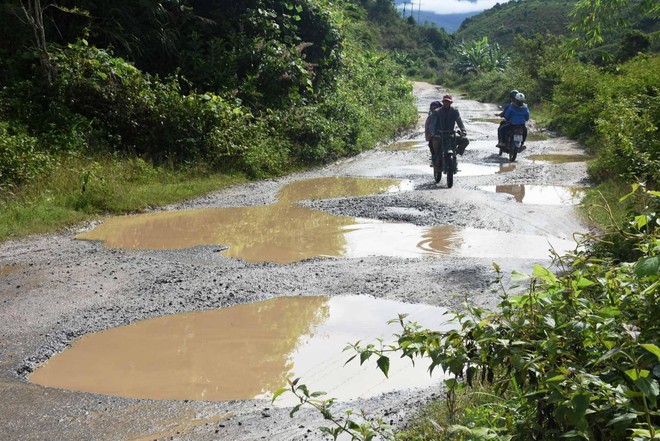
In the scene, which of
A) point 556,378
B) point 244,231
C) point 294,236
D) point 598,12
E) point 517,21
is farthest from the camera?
point 517,21

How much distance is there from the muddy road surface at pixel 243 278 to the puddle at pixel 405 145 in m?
6.75

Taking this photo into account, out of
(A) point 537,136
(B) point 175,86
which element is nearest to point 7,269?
(B) point 175,86

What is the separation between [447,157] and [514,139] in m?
4.51

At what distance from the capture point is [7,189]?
10.5 m

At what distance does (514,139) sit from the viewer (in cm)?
1673

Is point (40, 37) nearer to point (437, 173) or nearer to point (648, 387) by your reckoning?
point (437, 173)

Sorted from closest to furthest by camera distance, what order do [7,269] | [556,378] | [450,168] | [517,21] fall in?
[556,378] < [7,269] < [450,168] < [517,21]

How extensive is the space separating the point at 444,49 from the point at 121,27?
271 feet

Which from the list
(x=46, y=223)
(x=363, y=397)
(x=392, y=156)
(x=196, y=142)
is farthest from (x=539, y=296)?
(x=392, y=156)

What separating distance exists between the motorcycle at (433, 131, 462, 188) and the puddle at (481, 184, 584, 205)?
2.11 ft

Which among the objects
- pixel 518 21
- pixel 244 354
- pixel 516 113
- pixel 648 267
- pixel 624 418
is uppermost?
pixel 518 21

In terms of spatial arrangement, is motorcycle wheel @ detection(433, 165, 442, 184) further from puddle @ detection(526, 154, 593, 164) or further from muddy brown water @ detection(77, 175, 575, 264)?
puddle @ detection(526, 154, 593, 164)

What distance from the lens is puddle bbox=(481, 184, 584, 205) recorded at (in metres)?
11.6

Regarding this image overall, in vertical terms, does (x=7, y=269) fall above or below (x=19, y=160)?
below
